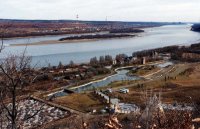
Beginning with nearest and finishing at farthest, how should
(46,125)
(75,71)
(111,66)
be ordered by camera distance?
1. (46,125)
2. (75,71)
3. (111,66)

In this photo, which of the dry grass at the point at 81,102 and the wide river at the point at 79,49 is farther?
the wide river at the point at 79,49

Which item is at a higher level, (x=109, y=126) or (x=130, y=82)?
(x=109, y=126)

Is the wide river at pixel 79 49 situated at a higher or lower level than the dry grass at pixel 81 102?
lower

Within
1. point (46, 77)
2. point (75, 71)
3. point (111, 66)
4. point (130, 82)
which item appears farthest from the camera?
point (111, 66)

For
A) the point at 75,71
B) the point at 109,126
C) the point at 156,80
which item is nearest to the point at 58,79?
the point at 75,71

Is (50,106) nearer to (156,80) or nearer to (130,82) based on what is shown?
(130,82)

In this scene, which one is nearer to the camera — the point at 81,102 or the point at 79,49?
the point at 81,102

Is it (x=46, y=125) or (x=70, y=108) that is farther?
(x=70, y=108)

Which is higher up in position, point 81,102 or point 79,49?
point 81,102

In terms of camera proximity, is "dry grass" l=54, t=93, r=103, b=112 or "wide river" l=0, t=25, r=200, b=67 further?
"wide river" l=0, t=25, r=200, b=67

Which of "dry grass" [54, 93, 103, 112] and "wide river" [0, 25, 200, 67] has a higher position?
"dry grass" [54, 93, 103, 112]
